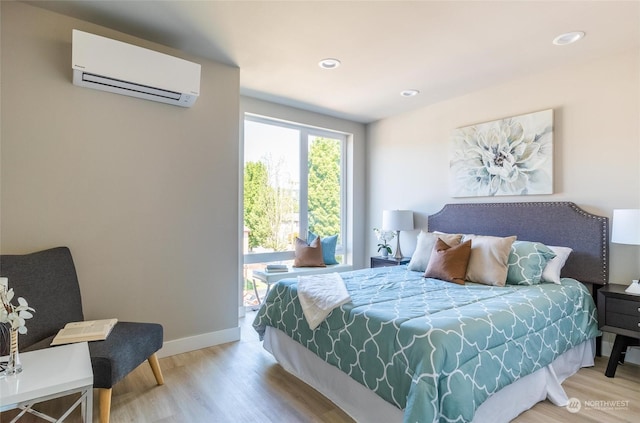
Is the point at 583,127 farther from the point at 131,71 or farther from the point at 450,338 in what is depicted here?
the point at 131,71

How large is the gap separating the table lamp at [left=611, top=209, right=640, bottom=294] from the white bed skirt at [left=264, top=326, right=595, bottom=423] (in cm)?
56

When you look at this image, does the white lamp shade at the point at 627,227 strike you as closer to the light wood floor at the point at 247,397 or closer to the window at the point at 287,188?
the light wood floor at the point at 247,397

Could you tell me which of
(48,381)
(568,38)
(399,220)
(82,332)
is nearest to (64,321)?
(82,332)

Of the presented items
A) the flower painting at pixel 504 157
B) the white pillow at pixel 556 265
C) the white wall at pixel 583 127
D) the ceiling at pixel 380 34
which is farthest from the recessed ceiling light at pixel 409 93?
the white pillow at pixel 556 265

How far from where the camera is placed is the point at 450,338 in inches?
64.3

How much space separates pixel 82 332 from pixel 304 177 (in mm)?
3115

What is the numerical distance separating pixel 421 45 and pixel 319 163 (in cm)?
236

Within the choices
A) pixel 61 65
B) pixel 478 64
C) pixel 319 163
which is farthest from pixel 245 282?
pixel 478 64

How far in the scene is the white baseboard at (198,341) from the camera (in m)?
2.85

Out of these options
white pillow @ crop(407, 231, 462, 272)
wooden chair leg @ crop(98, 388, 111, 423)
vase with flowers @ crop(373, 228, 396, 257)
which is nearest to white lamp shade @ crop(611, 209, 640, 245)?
white pillow @ crop(407, 231, 462, 272)

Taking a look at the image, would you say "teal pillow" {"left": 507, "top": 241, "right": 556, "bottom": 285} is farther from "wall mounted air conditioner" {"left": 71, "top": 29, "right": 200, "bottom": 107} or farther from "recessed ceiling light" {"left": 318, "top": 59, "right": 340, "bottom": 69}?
"wall mounted air conditioner" {"left": 71, "top": 29, "right": 200, "bottom": 107}

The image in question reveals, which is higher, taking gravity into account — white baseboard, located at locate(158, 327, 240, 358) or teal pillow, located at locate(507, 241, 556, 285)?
teal pillow, located at locate(507, 241, 556, 285)

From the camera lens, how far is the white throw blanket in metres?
2.20

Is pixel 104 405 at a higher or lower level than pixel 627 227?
lower
